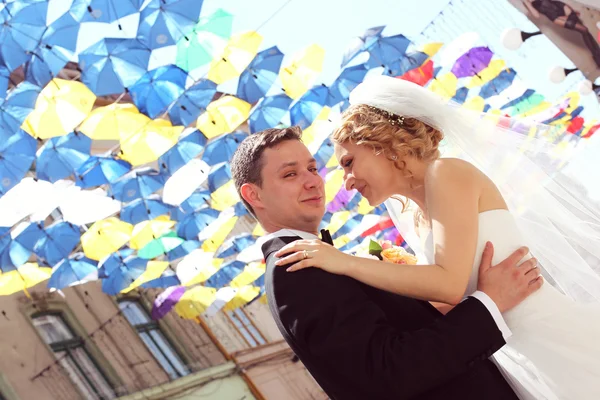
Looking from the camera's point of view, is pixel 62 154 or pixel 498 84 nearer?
pixel 62 154

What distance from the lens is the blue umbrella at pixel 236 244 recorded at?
12.4 meters

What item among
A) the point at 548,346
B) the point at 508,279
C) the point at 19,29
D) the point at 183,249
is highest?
the point at 19,29

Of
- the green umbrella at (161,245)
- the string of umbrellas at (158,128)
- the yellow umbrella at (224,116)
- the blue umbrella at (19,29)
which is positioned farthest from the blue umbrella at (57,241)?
the blue umbrella at (19,29)

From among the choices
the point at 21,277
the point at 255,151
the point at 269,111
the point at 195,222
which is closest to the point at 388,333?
the point at 255,151

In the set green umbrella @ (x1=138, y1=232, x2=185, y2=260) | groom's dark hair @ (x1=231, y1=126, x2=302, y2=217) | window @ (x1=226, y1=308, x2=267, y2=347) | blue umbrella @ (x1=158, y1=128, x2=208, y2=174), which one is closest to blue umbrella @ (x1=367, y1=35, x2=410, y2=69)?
blue umbrella @ (x1=158, y1=128, x2=208, y2=174)

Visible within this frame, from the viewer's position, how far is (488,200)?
2541 mm

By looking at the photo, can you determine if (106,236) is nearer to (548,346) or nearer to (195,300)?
(195,300)

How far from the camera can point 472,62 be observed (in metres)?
12.1

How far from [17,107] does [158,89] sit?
1.48 m

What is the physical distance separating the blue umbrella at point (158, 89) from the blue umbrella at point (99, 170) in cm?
99

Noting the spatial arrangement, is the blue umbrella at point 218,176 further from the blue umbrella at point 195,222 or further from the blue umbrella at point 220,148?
the blue umbrella at point 195,222

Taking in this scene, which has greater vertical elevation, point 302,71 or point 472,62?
point 302,71

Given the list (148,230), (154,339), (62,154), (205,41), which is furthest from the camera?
(154,339)

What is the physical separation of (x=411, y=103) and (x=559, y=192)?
2.87 feet
